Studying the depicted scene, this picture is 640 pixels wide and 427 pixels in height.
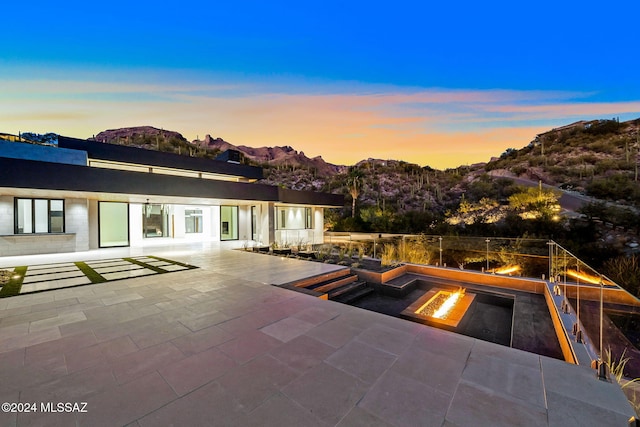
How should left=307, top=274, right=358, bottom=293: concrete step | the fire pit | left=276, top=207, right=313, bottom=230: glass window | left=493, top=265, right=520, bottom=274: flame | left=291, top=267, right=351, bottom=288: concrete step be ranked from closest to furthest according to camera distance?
the fire pit, left=291, top=267, right=351, bottom=288: concrete step, left=307, top=274, right=358, bottom=293: concrete step, left=493, top=265, right=520, bottom=274: flame, left=276, top=207, right=313, bottom=230: glass window

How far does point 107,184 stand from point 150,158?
15.6ft

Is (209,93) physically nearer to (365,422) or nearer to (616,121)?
(365,422)

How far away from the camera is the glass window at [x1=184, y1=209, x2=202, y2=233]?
1700 cm

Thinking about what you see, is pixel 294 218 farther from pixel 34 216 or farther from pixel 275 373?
pixel 275 373

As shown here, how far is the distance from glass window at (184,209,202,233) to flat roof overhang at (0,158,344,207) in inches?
253

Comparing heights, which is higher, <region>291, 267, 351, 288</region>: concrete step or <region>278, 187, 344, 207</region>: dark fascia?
<region>278, 187, 344, 207</region>: dark fascia

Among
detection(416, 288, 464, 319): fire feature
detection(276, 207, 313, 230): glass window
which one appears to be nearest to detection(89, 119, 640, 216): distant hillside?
detection(276, 207, 313, 230): glass window

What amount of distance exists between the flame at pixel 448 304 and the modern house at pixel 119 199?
30.2 ft

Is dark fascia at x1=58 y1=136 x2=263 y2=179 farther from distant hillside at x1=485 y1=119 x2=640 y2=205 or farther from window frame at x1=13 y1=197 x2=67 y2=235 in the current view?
distant hillside at x1=485 y1=119 x2=640 y2=205

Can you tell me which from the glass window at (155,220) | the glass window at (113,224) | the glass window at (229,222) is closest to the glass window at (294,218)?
the glass window at (229,222)

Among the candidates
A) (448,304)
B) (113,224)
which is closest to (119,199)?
(113,224)

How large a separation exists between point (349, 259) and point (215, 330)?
22.1 feet

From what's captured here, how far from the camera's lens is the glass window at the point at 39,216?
10148mm

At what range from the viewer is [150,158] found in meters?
13.4
